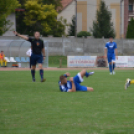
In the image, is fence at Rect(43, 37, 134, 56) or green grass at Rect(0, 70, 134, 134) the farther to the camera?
fence at Rect(43, 37, 134, 56)

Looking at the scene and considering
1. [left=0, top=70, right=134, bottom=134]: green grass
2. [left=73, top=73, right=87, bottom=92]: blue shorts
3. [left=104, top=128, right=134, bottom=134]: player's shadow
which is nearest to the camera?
[left=104, top=128, right=134, bottom=134]: player's shadow

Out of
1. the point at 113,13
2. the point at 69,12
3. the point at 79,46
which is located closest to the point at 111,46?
the point at 79,46

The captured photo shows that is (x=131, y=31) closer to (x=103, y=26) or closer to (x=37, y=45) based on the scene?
(x=103, y=26)

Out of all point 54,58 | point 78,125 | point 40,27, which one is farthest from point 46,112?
point 40,27

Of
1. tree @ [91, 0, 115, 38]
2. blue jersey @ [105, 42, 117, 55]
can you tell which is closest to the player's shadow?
blue jersey @ [105, 42, 117, 55]

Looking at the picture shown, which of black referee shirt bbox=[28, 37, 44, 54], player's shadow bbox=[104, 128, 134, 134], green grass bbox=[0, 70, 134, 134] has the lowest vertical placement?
green grass bbox=[0, 70, 134, 134]

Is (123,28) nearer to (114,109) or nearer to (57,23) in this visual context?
(57,23)

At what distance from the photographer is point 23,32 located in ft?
159

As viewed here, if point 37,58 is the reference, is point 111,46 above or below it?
above

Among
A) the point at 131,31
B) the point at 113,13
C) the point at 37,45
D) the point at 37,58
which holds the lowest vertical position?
the point at 37,58

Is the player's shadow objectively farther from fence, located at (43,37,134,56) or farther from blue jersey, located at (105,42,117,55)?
fence, located at (43,37,134,56)

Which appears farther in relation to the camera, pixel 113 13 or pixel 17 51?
pixel 113 13

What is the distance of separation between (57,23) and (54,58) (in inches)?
544

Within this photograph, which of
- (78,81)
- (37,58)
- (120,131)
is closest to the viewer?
(120,131)
